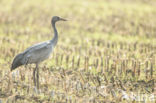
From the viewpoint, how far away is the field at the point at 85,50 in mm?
7805

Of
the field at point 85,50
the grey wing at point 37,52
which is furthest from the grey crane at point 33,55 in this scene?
the field at point 85,50

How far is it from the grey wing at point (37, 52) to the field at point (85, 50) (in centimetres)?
43

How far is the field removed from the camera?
7.80 meters

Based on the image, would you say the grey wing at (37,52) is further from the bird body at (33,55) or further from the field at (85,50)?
the field at (85,50)

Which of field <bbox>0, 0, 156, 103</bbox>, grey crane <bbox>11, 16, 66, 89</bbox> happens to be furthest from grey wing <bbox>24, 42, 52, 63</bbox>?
field <bbox>0, 0, 156, 103</bbox>

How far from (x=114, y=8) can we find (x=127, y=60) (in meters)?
11.3

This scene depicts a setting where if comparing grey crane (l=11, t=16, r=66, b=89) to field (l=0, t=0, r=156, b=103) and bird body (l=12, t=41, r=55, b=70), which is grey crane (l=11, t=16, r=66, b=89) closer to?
bird body (l=12, t=41, r=55, b=70)

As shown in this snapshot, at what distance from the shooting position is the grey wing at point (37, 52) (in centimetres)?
852

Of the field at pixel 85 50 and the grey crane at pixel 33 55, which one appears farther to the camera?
the grey crane at pixel 33 55

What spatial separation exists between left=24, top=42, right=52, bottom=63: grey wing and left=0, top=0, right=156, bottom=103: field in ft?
1.40

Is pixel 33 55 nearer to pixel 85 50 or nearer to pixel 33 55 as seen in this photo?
pixel 33 55

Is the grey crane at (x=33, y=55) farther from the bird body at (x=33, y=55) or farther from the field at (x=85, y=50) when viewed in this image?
the field at (x=85, y=50)

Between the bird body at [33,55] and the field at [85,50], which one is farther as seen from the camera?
the bird body at [33,55]

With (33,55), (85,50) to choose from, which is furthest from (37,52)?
(85,50)
